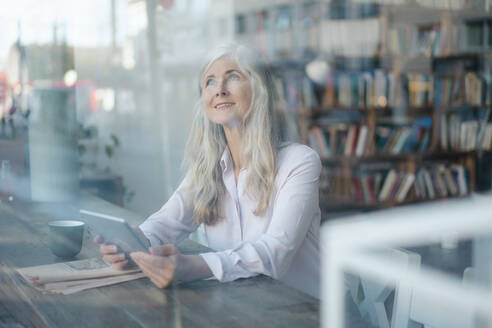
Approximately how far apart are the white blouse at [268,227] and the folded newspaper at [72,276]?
0.21 metres

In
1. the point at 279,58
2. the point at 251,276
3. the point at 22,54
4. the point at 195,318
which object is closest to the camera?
the point at 195,318

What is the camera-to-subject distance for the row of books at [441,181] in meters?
4.84

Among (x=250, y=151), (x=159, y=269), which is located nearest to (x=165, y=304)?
(x=159, y=269)

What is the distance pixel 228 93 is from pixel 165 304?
725 mm

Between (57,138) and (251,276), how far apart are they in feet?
5.76

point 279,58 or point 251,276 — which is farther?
point 279,58

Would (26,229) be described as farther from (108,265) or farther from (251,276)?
(251,276)

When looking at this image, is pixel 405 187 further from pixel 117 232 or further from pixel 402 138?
pixel 117 232

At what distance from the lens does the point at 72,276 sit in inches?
51.4

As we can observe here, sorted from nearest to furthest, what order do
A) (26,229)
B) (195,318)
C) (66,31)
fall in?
(195,318) → (26,229) → (66,31)

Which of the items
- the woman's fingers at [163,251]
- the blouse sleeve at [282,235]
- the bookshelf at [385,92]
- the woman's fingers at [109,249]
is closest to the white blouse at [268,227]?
the blouse sleeve at [282,235]

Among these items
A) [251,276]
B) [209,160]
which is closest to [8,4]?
[209,160]

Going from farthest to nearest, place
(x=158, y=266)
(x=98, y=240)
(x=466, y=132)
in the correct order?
1. (x=466, y=132)
2. (x=98, y=240)
3. (x=158, y=266)

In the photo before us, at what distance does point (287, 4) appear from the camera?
4961 millimetres
